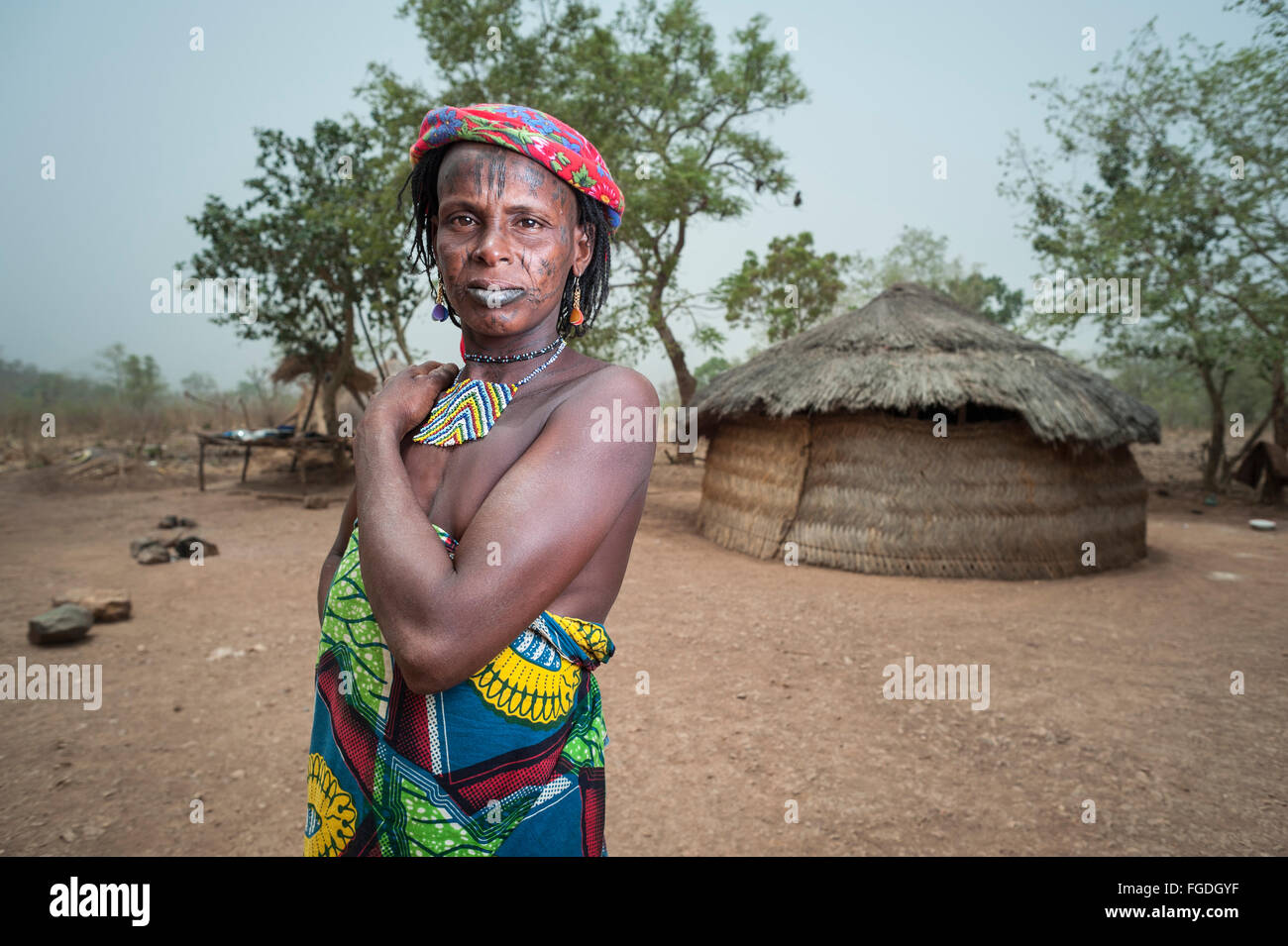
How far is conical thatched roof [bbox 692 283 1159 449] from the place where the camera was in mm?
7223

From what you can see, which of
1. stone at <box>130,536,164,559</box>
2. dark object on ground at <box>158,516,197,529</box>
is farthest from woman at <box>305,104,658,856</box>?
dark object on ground at <box>158,516,197,529</box>

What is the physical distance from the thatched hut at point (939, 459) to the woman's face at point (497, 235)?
6.71 m

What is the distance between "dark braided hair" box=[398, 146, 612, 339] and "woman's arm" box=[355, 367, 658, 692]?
411 millimetres

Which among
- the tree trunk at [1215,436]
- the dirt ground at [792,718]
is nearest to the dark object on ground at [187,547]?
the dirt ground at [792,718]

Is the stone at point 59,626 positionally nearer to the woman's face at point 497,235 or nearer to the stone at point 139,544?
the stone at point 139,544

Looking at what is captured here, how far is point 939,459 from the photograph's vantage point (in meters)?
7.43

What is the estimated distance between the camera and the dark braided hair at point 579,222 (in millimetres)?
1220

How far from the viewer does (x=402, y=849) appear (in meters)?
1.01

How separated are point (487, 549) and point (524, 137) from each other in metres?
0.66

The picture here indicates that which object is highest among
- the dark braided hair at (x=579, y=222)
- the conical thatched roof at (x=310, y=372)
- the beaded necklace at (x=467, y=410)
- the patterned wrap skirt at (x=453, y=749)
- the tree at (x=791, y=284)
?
the tree at (x=791, y=284)

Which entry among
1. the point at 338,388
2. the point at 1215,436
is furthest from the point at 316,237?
the point at 1215,436

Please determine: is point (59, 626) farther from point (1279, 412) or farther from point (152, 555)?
point (1279, 412)

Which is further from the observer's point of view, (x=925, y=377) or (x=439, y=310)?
(x=925, y=377)

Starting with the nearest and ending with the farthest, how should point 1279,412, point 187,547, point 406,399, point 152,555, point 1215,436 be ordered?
point 406,399, point 152,555, point 187,547, point 1279,412, point 1215,436
